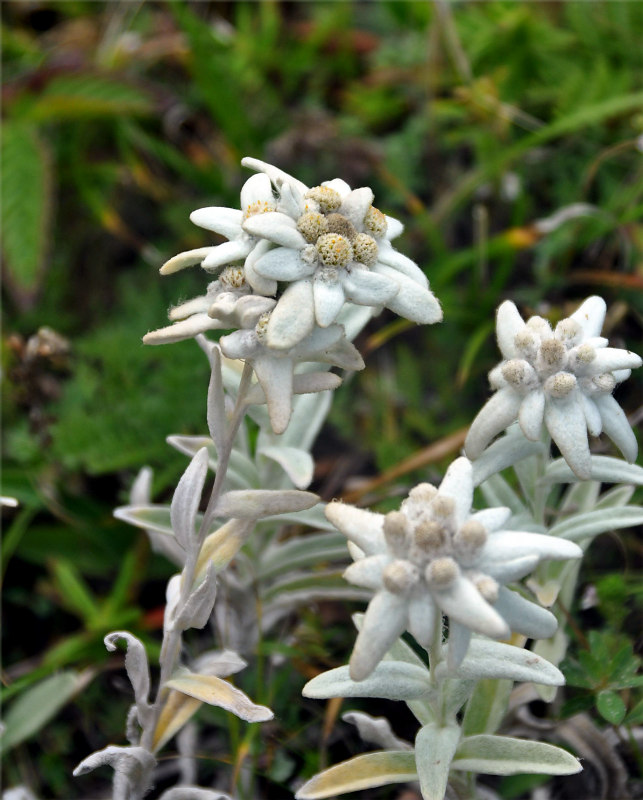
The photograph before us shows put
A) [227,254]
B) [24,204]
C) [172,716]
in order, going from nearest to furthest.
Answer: [227,254] → [172,716] → [24,204]

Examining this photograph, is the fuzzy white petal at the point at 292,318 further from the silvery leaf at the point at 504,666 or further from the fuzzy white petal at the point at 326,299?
the silvery leaf at the point at 504,666

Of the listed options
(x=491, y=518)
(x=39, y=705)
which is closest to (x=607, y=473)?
(x=491, y=518)

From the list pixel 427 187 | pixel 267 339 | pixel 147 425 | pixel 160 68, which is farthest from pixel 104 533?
pixel 160 68

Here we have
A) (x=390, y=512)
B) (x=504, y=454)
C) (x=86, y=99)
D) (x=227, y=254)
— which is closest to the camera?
(x=390, y=512)

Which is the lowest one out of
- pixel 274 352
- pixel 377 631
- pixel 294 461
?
pixel 294 461

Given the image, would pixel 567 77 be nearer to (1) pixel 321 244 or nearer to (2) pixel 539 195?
(2) pixel 539 195

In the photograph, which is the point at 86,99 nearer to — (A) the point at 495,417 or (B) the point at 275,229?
(B) the point at 275,229

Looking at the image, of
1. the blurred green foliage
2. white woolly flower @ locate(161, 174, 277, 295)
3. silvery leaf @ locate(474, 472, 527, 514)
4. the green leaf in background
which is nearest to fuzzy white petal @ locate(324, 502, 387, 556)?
white woolly flower @ locate(161, 174, 277, 295)
